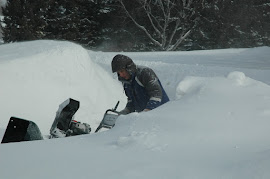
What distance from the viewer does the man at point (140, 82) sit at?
150 inches

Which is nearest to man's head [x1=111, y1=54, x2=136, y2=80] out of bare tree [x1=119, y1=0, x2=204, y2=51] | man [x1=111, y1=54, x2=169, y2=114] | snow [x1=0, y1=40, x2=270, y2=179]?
man [x1=111, y1=54, x2=169, y2=114]

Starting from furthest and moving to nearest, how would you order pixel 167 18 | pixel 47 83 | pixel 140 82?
pixel 167 18 < pixel 47 83 < pixel 140 82

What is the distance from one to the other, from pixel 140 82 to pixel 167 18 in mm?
16805

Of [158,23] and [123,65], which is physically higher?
[123,65]

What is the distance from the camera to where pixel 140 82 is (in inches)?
156

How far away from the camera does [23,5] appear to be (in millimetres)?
17484

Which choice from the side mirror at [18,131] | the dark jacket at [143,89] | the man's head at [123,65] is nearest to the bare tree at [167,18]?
the dark jacket at [143,89]

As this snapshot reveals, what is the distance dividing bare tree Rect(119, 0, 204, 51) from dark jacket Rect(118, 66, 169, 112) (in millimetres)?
15953

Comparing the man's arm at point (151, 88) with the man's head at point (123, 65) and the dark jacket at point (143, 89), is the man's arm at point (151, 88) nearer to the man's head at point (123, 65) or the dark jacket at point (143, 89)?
the dark jacket at point (143, 89)

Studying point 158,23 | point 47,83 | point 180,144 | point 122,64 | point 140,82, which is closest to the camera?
point 180,144

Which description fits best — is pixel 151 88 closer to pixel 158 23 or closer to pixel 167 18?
pixel 167 18

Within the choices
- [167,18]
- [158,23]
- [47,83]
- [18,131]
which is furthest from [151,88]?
[158,23]

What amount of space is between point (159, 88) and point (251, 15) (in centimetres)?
1868

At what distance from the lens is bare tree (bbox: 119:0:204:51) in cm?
1983
